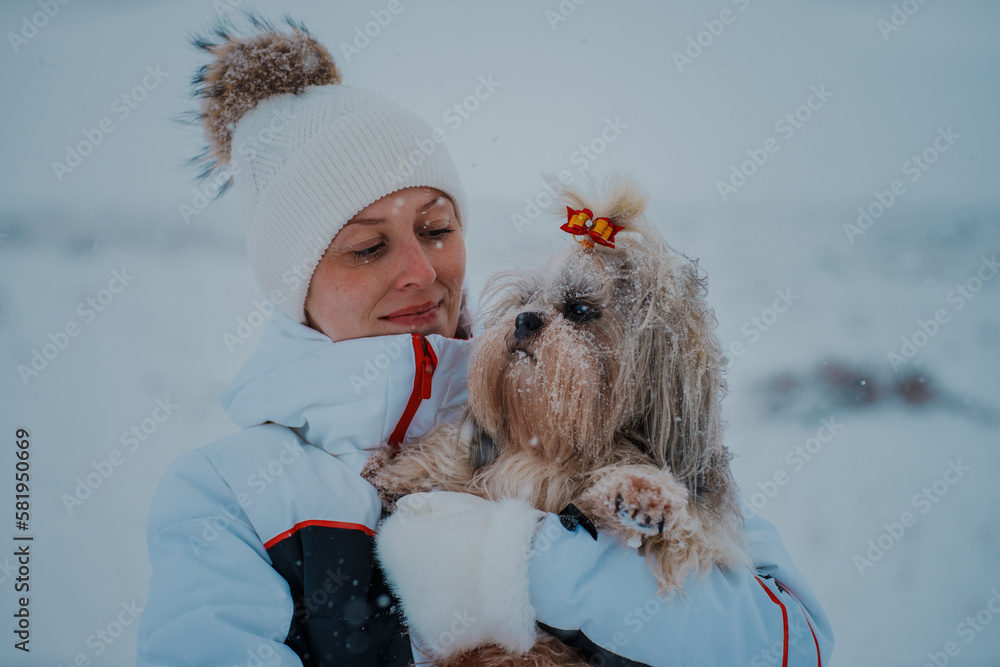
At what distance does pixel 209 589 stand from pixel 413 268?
110 centimetres

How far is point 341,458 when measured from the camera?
191cm

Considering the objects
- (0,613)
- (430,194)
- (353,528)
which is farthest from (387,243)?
(0,613)

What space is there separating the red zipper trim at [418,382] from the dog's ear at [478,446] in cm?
19

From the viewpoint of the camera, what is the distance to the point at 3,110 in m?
4.26

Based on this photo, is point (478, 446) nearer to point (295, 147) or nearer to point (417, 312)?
point (417, 312)

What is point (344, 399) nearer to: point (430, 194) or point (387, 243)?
point (387, 243)

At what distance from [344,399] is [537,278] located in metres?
0.80

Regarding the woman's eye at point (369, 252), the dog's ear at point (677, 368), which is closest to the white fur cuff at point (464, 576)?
the dog's ear at point (677, 368)

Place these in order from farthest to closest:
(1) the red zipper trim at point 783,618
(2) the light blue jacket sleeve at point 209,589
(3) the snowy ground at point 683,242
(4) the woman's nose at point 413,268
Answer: (3) the snowy ground at point 683,242 → (4) the woman's nose at point 413,268 → (1) the red zipper trim at point 783,618 → (2) the light blue jacket sleeve at point 209,589

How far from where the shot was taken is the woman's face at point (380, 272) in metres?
1.96

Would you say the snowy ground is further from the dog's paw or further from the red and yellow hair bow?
the dog's paw

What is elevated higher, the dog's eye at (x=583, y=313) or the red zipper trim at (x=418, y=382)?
the dog's eye at (x=583, y=313)

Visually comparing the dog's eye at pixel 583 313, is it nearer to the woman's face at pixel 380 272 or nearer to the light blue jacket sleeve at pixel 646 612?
the woman's face at pixel 380 272

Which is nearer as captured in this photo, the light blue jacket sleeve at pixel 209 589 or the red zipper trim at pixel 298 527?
the light blue jacket sleeve at pixel 209 589
